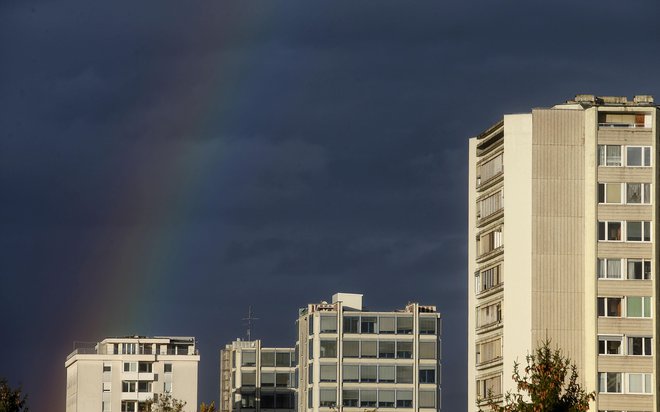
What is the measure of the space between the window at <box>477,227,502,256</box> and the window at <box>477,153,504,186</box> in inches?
182

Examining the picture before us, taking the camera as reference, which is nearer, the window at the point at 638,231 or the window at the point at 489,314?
the window at the point at 638,231

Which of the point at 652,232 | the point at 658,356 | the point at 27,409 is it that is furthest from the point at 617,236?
the point at 27,409

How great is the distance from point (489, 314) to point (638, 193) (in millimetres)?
15594

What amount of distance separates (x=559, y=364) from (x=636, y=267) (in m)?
52.1

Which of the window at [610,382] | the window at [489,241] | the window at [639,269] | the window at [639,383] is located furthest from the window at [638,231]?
the window at [610,382]

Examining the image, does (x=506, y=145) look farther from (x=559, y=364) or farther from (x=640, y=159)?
(x=559, y=364)

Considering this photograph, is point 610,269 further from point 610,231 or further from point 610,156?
point 610,156

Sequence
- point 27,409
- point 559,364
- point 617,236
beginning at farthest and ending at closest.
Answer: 1. point 617,236
2. point 27,409
3. point 559,364

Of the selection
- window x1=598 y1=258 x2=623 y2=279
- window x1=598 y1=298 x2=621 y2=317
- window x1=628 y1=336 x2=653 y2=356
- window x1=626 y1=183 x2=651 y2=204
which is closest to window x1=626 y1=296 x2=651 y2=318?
window x1=598 y1=298 x2=621 y2=317

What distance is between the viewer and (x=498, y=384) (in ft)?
391

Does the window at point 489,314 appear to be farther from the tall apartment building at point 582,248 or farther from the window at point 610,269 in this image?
the window at point 610,269

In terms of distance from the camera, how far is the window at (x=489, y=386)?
390ft

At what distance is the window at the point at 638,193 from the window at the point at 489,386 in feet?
57.7

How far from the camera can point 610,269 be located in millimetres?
118562
